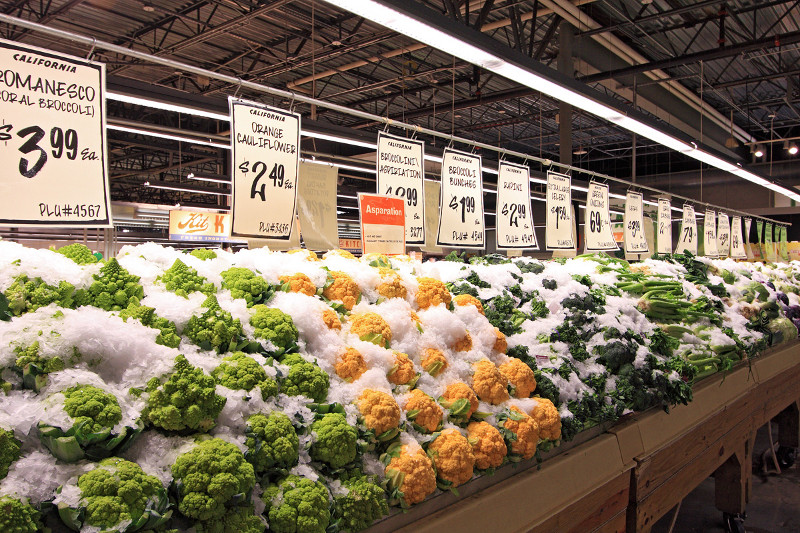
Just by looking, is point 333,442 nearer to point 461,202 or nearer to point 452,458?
point 452,458

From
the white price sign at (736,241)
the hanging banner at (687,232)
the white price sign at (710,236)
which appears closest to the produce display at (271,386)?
the hanging banner at (687,232)

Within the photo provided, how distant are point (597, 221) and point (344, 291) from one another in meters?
4.70

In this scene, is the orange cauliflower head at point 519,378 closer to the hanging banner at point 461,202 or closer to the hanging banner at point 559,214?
the hanging banner at point 461,202

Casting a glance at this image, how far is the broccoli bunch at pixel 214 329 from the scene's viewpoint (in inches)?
77.2

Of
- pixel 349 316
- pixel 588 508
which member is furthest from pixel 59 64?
pixel 588 508

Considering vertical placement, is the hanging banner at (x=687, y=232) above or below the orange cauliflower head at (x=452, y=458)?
above

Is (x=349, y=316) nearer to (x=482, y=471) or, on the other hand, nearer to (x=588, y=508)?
(x=482, y=471)

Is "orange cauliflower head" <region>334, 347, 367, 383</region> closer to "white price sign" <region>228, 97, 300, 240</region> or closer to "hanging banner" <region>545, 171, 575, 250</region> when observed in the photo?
"white price sign" <region>228, 97, 300, 240</region>

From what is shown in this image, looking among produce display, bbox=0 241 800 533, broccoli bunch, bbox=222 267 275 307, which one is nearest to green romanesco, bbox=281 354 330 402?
produce display, bbox=0 241 800 533

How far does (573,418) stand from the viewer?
9.03 ft

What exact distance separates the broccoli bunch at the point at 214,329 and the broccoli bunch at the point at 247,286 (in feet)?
0.80

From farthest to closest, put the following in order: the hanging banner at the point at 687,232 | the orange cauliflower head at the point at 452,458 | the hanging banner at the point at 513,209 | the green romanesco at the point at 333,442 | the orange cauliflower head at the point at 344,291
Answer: the hanging banner at the point at 687,232, the hanging banner at the point at 513,209, the orange cauliflower head at the point at 344,291, the orange cauliflower head at the point at 452,458, the green romanesco at the point at 333,442

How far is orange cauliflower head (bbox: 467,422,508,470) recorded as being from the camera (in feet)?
7.32

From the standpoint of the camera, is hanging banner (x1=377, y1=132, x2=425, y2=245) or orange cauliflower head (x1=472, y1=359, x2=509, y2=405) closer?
orange cauliflower head (x1=472, y1=359, x2=509, y2=405)
